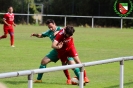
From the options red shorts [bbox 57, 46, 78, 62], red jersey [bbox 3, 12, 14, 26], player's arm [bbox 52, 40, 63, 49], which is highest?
red jersey [bbox 3, 12, 14, 26]

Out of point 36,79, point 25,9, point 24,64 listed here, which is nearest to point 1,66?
point 24,64

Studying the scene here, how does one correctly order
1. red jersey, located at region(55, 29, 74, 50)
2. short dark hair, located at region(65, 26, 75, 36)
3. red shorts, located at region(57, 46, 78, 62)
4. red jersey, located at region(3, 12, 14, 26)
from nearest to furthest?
short dark hair, located at region(65, 26, 75, 36) < red jersey, located at region(55, 29, 74, 50) < red shorts, located at region(57, 46, 78, 62) < red jersey, located at region(3, 12, 14, 26)

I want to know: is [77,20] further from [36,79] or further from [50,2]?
[36,79]

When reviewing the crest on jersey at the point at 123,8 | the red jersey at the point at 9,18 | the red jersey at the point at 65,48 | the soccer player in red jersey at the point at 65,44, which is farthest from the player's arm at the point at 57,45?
the crest on jersey at the point at 123,8

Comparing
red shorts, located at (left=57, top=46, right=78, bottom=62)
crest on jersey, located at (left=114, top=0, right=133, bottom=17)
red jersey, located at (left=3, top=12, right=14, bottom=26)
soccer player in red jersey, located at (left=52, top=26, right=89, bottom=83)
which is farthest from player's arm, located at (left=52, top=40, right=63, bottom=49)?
crest on jersey, located at (left=114, top=0, right=133, bottom=17)

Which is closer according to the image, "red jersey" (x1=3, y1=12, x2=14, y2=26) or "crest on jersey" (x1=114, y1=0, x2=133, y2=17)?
"red jersey" (x1=3, y1=12, x2=14, y2=26)

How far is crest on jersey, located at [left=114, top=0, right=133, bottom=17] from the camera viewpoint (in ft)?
180

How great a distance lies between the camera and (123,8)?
5547 cm

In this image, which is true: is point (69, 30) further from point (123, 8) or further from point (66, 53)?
point (123, 8)

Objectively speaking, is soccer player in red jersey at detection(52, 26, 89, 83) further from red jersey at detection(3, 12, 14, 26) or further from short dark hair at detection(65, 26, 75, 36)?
red jersey at detection(3, 12, 14, 26)

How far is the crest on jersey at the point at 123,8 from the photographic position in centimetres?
5472

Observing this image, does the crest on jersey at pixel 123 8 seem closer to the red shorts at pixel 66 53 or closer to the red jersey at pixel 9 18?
the red jersey at pixel 9 18

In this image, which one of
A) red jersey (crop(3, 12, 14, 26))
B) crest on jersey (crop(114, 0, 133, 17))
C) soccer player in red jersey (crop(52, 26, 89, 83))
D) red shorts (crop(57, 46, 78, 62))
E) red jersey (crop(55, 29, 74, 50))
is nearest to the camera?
soccer player in red jersey (crop(52, 26, 89, 83))

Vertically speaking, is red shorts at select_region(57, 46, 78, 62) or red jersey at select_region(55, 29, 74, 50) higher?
red jersey at select_region(55, 29, 74, 50)
